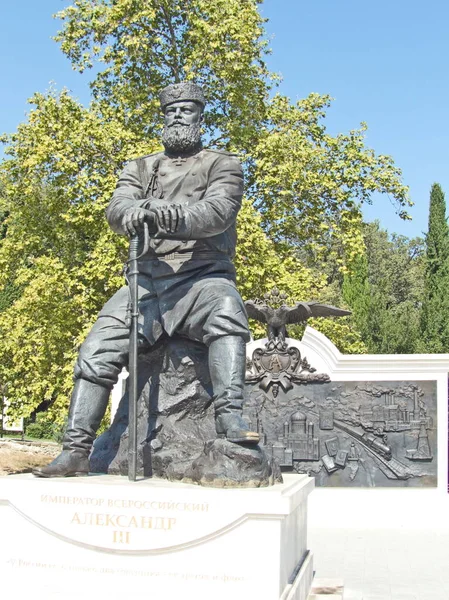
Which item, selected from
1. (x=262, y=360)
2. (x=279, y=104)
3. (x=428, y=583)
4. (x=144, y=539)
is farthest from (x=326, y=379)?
(x=279, y=104)

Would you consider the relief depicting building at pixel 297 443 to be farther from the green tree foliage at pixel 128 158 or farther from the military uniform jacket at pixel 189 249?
the military uniform jacket at pixel 189 249

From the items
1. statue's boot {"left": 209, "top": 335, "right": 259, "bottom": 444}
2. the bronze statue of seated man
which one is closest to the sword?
the bronze statue of seated man

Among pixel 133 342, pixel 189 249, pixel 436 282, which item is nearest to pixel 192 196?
pixel 189 249

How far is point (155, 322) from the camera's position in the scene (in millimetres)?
5297

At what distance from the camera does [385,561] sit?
28.6 ft

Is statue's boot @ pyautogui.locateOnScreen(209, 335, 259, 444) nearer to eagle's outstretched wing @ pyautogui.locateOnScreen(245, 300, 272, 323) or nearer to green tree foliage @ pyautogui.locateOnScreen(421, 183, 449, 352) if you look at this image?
eagle's outstretched wing @ pyautogui.locateOnScreen(245, 300, 272, 323)

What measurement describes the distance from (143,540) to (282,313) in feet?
28.8

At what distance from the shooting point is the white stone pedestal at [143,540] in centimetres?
425

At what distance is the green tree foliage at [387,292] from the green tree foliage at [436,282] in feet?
1.74

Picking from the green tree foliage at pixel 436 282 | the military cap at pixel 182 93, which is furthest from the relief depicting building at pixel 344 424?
the green tree foliage at pixel 436 282

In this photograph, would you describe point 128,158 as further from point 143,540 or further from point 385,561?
point 143,540

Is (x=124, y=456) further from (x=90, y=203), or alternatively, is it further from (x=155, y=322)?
(x=90, y=203)

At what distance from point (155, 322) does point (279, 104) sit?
15.5 meters

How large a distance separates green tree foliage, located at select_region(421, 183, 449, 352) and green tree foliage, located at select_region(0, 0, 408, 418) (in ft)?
22.1
